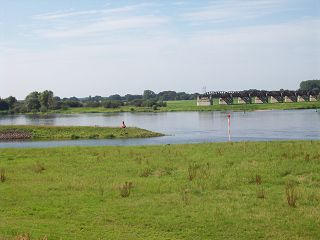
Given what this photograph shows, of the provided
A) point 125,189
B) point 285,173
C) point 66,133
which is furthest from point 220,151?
point 66,133

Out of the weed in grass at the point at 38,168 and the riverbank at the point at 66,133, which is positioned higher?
the weed in grass at the point at 38,168

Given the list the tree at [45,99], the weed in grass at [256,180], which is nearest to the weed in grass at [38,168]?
the weed in grass at [256,180]

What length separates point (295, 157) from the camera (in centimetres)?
2195

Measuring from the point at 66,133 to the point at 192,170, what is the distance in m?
55.0

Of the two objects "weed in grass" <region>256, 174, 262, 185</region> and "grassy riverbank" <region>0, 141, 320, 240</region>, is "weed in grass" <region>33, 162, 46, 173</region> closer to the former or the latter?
"grassy riverbank" <region>0, 141, 320, 240</region>

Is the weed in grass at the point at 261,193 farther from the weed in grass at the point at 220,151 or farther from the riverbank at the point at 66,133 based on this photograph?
the riverbank at the point at 66,133

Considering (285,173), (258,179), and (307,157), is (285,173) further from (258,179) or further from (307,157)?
(307,157)

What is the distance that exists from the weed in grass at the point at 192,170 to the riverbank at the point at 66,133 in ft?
147

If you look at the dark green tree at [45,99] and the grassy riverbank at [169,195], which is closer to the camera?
the grassy riverbank at [169,195]

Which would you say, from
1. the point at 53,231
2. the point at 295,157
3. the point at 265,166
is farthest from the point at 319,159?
the point at 53,231

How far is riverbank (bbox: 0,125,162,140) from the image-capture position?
68.9 m

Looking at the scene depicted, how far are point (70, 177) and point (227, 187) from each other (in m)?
7.06

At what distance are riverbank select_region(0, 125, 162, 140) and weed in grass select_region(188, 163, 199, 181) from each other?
44.8m

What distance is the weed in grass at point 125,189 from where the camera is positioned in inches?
654
